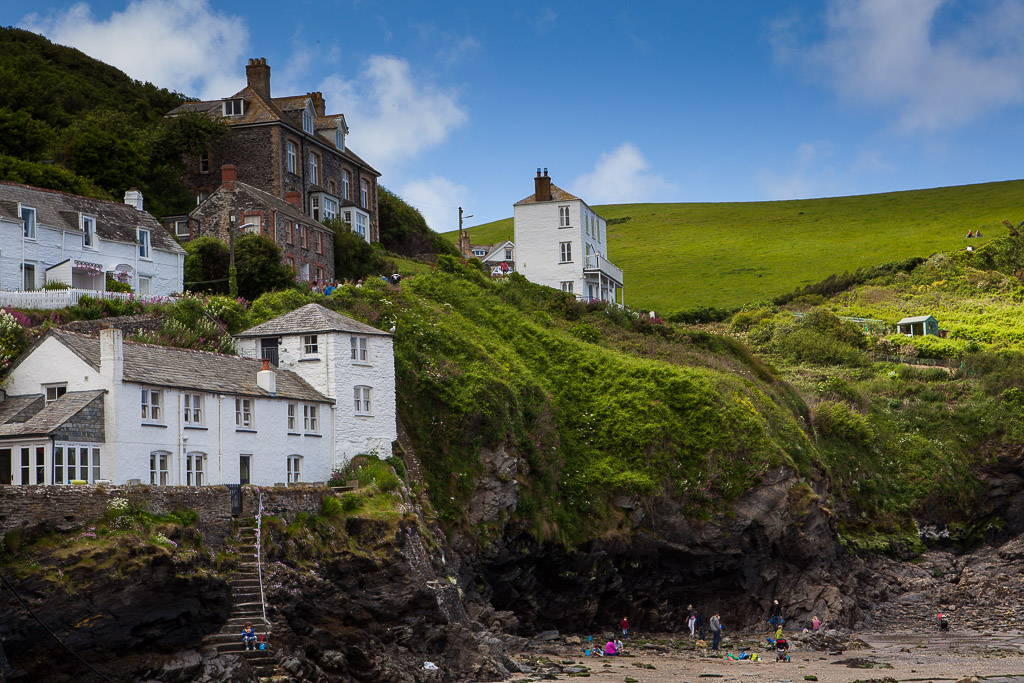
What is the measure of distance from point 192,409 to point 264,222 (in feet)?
104

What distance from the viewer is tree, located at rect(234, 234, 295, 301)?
61656mm

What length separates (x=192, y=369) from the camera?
39.1 meters

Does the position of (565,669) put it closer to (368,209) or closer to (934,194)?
(368,209)

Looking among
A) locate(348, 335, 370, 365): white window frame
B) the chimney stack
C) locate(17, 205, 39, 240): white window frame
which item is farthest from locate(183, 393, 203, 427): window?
the chimney stack

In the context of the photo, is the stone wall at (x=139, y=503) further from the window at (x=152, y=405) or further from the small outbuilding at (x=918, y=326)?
the small outbuilding at (x=918, y=326)

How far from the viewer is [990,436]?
7425 cm

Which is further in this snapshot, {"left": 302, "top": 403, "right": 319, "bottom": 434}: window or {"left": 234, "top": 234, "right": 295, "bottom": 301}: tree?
{"left": 234, "top": 234, "right": 295, "bottom": 301}: tree

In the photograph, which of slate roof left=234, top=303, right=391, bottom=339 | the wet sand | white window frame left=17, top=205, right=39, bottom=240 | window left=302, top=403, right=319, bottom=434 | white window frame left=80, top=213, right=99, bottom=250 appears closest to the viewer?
the wet sand

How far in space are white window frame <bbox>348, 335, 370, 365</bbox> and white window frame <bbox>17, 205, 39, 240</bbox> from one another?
60.4 ft

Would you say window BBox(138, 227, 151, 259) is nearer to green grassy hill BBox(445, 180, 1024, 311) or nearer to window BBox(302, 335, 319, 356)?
window BBox(302, 335, 319, 356)

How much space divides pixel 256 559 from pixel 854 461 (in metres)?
46.4

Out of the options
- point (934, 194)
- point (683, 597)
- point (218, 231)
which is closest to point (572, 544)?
point (683, 597)

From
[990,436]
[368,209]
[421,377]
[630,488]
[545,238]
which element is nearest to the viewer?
[421,377]

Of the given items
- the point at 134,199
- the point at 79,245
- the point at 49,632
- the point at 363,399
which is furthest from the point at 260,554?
the point at 134,199
